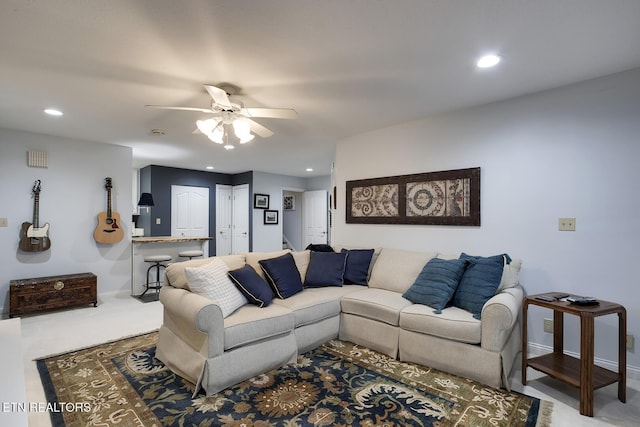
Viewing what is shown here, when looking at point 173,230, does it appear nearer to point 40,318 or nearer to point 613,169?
point 40,318

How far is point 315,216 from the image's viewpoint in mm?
8133

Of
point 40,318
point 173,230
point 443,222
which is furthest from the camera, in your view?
point 173,230

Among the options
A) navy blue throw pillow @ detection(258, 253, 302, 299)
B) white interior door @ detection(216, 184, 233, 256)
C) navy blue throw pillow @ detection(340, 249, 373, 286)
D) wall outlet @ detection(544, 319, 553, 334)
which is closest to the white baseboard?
wall outlet @ detection(544, 319, 553, 334)

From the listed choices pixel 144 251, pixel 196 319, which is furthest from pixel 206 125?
pixel 144 251

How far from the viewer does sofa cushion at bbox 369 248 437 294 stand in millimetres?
3230

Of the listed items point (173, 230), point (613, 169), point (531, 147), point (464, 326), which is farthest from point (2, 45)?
point (173, 230)

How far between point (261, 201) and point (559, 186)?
5943 millimetres

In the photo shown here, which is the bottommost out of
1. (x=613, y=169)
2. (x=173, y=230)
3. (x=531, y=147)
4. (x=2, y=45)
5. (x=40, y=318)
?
(x=40, y=318)

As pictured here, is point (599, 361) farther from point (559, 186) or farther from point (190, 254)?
point (190, 254)

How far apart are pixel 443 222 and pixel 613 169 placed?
1427 millimetres

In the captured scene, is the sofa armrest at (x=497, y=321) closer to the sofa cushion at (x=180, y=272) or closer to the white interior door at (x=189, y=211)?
the sofa cushion at (x=180, y=272)

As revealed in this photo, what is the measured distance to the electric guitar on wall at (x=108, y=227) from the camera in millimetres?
4664

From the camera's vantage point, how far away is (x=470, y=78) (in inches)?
101

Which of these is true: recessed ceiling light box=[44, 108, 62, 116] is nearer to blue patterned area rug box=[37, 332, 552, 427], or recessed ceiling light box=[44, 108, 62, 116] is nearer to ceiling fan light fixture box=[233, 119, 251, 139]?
ceiling fan light fixture box=[233, 119, 251, 139]
